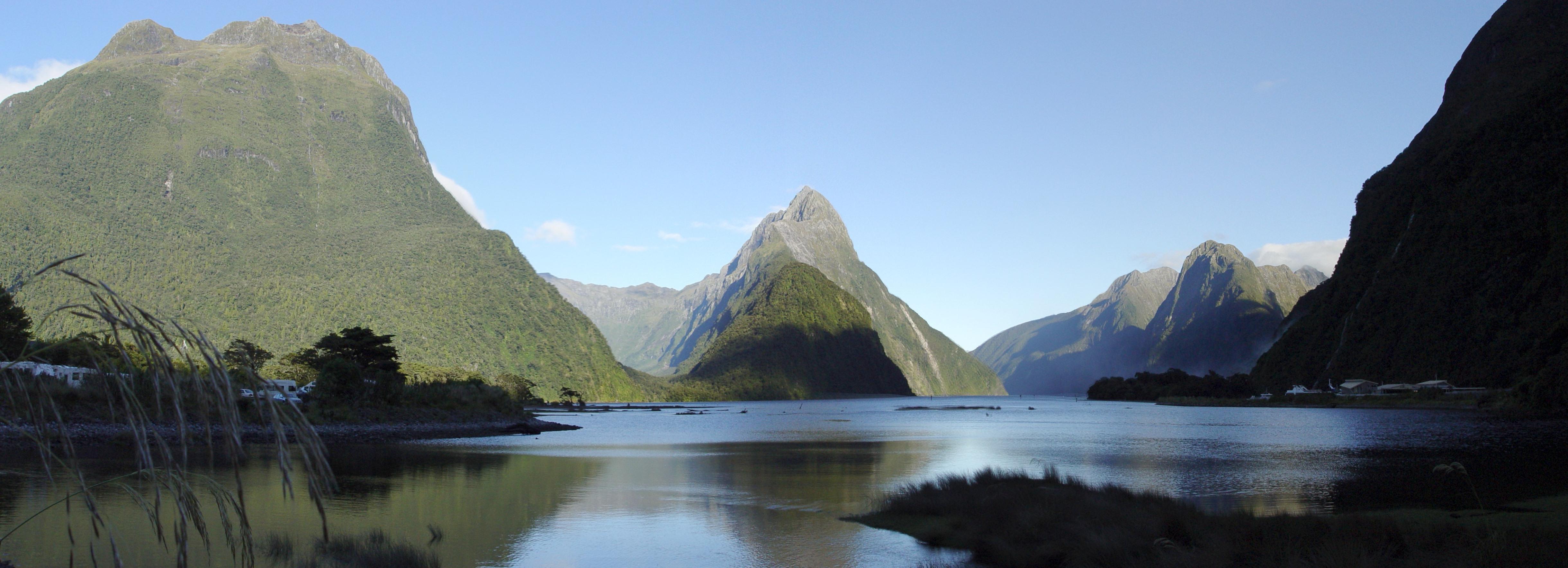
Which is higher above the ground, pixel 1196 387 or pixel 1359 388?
pixel 1359 388

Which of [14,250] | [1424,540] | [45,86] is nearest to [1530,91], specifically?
[1424,540]

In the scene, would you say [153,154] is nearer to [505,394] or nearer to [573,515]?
[505,394]

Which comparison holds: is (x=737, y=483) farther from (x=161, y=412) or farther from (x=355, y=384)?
(x=355, y=384)

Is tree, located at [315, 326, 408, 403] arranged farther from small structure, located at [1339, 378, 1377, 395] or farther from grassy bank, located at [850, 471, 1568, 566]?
small structure, located at [1339, 378, 1377, 395]

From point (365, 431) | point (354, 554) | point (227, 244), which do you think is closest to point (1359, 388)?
point (365, 431)

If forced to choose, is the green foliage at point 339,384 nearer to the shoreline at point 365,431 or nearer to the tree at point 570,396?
the shoreline at point 365,431

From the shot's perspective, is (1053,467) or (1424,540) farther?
(1053,467)

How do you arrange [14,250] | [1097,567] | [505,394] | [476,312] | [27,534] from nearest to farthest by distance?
[1097,567] → [27,534] → [505,394] → [14,250] → [476,312]
